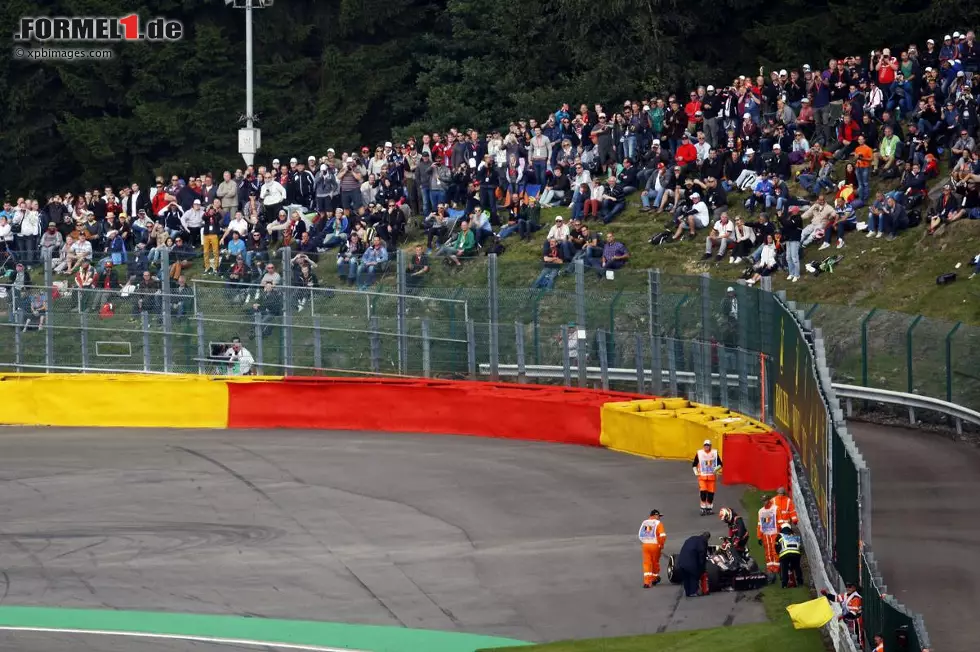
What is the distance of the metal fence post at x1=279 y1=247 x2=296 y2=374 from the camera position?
93.2 ft

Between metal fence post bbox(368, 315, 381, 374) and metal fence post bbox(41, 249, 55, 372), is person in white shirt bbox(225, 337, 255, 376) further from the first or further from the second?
metal fence post bbox(41, 249, 55, 372)

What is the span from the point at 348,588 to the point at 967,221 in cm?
1631

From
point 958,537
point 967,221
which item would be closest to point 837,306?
point 967,221

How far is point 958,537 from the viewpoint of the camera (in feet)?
60.4

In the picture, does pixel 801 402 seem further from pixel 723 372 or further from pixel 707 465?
pixel 723 372

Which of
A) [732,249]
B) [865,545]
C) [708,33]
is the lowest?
[865,545]

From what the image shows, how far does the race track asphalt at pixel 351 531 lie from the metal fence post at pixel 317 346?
1474 mm

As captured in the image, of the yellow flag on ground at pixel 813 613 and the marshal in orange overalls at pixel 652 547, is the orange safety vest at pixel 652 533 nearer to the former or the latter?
the marshal in orange overalls at pixel 652 547

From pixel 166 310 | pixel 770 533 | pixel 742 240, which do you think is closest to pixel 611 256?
pixel 742 240

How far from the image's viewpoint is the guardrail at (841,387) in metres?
24.9

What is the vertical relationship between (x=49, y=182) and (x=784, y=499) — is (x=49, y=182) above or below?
above

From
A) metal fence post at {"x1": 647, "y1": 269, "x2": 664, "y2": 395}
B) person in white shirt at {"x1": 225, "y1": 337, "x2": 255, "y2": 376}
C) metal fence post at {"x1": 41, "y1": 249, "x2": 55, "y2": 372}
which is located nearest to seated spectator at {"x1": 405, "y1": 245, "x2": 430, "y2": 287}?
person in white shirt at {"x1": 225, "y1": 337, "x2": 255, "y2": 376}

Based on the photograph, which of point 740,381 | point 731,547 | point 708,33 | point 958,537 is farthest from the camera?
point 708,33

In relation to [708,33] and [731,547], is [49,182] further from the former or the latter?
[731,547]
